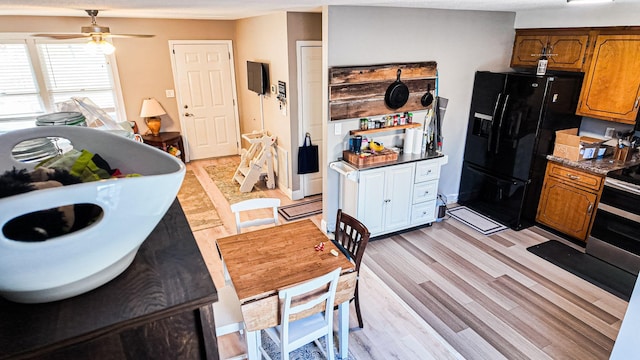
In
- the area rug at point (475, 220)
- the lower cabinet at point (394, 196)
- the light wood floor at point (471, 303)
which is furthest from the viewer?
the area rug at point (475, 220)

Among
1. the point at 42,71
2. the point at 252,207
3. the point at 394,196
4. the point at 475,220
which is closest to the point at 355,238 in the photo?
the point at 252,207

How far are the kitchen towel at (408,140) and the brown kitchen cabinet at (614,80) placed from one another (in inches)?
72.8

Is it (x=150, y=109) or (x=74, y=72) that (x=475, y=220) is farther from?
(x=74, y=72)

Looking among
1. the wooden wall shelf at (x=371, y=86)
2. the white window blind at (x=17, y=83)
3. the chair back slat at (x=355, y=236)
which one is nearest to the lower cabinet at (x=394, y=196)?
the wooden wall shelf at (x=371, y=86)

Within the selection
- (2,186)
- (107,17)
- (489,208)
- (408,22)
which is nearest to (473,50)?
(408,22)

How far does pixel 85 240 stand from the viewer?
482 mm

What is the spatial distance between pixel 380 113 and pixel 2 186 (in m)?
3.81

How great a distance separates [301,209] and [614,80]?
3.66 meters

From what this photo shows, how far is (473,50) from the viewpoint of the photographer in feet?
14.5

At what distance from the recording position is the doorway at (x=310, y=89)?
458 cm

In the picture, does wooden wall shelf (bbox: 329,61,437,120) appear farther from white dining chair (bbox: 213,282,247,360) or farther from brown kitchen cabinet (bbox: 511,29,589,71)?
white dining chair (bbox: 213,282,247,360)

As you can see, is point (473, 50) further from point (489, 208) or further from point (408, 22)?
point (489, 208)

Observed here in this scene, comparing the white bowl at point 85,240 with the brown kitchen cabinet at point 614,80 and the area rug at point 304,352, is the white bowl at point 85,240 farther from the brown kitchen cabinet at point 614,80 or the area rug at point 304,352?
the brown kitchen cabinet at point 614,80

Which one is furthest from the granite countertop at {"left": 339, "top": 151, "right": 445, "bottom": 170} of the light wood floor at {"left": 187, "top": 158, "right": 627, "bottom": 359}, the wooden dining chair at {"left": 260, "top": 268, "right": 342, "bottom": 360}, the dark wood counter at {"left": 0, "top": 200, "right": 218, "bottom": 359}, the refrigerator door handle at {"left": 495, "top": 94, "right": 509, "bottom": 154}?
the dark wood counter at {"left": 0, "top": 200, "right": 218, "bottom": 359}
